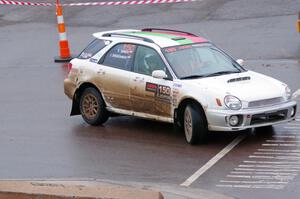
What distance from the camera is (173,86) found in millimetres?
11945

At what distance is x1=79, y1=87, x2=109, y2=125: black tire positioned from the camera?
13.2m

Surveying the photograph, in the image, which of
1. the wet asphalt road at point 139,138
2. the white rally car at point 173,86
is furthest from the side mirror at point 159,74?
the wet asphalt road at point 139,138

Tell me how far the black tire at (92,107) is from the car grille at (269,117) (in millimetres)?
2893

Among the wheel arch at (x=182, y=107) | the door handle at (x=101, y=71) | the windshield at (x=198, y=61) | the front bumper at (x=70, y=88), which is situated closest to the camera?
the wheel arch at (x=182, y=107)

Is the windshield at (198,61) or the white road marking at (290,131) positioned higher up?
the windshield at (198,61)

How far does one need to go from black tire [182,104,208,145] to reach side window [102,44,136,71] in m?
1.54

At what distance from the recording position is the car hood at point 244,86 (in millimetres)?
11430

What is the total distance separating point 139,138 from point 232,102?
1.82 metres

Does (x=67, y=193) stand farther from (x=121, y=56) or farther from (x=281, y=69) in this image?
(x=281, y=69)

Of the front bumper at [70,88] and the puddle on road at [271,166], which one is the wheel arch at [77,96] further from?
the puddle on road at [271,166]

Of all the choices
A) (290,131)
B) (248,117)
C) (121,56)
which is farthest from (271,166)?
(121,56)

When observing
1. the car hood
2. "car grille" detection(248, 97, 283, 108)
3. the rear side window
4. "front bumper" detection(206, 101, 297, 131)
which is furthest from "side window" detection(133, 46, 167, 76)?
"car grille" detection(248, 97, 283, 108)

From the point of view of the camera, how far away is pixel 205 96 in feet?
37.8

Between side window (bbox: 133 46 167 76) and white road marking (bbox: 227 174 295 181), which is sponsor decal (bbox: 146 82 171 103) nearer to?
side window (bbox: 133 46 167 76)
